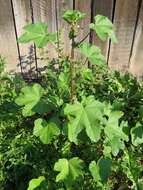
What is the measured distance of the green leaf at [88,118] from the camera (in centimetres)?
211

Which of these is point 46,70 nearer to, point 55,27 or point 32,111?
point 55,27

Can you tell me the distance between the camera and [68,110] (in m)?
2.18

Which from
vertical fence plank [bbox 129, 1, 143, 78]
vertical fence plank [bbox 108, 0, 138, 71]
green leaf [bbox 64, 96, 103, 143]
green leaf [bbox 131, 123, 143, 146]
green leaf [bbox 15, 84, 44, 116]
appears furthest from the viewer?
vertical fence plank [bbox 129, 1, 143, 78]

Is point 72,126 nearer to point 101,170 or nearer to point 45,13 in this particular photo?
point 101,170

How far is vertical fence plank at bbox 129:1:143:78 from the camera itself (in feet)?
10.4

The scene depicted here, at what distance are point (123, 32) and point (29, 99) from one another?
3.81 feet

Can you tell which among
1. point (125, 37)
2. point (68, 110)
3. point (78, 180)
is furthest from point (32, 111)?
point (125, 37)

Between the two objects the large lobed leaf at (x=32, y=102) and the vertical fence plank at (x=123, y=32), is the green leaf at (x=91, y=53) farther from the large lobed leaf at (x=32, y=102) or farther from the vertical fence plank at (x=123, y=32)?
the vertical fence plank at (x=123, y=32)

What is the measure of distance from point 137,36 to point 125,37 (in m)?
0.11

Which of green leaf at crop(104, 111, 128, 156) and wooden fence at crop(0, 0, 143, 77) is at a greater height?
wooden fence at crop(0, 0, 143, 77)

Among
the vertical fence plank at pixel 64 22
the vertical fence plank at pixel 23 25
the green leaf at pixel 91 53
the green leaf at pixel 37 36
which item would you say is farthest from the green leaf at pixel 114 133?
the vertical fence plank at pixel 23 25

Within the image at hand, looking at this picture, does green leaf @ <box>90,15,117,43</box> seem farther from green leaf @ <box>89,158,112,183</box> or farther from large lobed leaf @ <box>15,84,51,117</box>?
green leaf @ <box>89,158,112,183</box>

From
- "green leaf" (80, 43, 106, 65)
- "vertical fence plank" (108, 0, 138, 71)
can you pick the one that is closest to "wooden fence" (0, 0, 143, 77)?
"vertical fence plank" (108, 0, 138, 71)

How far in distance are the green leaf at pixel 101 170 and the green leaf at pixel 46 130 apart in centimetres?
34
